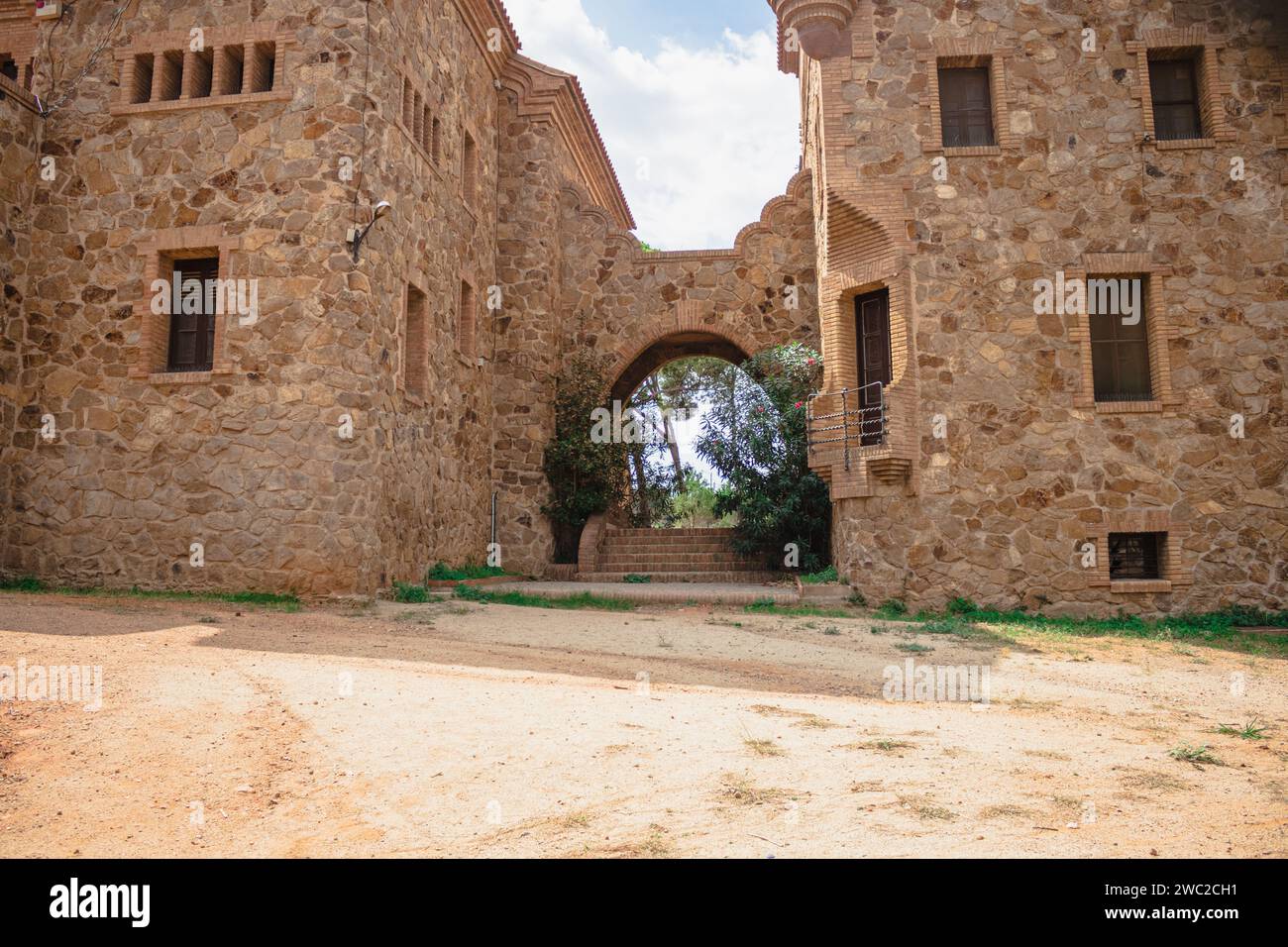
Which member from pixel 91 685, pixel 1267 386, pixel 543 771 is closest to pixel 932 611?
pixel 1267 386

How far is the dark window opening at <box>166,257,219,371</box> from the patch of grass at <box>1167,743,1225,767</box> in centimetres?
1047

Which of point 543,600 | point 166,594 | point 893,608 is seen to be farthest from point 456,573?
point 893,608

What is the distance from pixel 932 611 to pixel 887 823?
836cm

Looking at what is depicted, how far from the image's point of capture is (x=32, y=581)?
10.2 metres

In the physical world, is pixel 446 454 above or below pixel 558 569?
above

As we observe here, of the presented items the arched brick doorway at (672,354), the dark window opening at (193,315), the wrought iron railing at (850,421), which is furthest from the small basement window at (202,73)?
the wrought iron railing at (850,421)

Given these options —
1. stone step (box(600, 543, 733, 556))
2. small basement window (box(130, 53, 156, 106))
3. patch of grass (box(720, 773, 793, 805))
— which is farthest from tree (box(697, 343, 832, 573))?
patch of grass (box(720, 773, 793, 805))

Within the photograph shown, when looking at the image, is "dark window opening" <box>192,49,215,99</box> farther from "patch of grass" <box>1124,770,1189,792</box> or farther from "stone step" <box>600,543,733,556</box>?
"patch of grass" <box>1124,770,1189,792</box>

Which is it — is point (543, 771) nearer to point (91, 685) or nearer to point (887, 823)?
point (887, 823)

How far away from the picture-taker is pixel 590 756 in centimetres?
434

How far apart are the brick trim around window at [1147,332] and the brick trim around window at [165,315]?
10702 millimetres

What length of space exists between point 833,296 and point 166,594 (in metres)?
9.38

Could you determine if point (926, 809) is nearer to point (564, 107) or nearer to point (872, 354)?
point (872, 354)

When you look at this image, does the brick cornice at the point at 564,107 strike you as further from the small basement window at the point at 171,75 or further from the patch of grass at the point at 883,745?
the patch of grass at the point at 883,745
